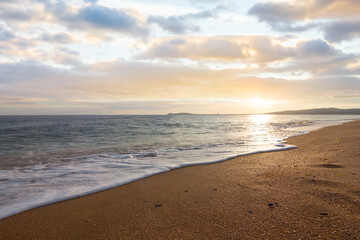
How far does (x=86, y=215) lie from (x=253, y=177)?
3.62 metres

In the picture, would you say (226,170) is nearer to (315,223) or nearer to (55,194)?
(315,223)

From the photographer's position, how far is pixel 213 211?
3295 millimetres

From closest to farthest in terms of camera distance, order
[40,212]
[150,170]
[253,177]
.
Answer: [40,212], [253,177], [150,170]

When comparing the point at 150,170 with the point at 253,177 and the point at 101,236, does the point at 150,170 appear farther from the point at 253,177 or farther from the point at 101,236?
the point at 101,236

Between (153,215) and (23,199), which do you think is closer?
(153,215)

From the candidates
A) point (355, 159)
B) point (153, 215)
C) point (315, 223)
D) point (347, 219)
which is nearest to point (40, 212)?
point (153, 215)

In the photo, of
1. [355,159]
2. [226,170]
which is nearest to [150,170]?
[226,170]

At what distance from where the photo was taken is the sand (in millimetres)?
2691

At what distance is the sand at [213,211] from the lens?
2.69 metres

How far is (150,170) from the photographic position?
6.33 metres

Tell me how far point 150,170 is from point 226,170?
221 centimetres

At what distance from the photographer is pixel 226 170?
593cm

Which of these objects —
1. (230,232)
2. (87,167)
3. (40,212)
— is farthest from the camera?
(87,167)

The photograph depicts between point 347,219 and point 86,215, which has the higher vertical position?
point 347,219
